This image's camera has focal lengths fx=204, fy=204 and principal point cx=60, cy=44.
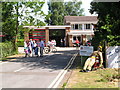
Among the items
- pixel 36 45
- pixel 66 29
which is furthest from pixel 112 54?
pixel 66 29

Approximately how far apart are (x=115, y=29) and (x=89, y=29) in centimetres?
3986

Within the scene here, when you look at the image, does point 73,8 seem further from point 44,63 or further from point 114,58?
point 114,58

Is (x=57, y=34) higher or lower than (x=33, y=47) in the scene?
higher

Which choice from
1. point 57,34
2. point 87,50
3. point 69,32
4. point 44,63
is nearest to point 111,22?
point 87,50

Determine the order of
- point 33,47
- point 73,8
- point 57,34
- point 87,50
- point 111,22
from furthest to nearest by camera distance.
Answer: point 73,8
point 57,34
point 33,47
point 111,22
point 87,50

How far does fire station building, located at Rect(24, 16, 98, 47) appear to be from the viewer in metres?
49.6

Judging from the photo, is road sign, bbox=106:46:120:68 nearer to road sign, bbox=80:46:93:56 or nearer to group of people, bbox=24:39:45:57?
road sign, bbox=80:46:93:56

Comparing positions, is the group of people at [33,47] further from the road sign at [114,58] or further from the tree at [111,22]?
the road sign at [114,58]

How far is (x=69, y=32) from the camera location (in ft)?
164

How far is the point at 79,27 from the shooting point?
53.3 metres

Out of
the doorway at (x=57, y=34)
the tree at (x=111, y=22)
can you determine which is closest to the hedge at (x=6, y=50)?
the tree at (x=111, y=22)

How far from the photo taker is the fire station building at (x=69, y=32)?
163 feet

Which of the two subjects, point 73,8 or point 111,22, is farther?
point 73,8

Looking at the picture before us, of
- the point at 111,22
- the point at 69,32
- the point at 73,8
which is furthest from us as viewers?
the point at 73,8
